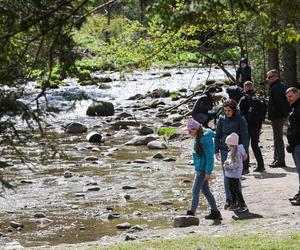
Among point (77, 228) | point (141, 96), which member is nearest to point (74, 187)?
point (77, 228)

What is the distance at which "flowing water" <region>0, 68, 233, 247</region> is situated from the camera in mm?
11680

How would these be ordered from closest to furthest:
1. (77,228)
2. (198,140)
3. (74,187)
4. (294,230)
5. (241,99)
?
(294,230)
(198,140)
(77,228)
(241,99)
(74,187)

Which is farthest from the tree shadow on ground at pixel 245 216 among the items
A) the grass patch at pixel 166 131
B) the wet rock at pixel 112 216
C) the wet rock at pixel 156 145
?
the grass patch at pixel 166 131

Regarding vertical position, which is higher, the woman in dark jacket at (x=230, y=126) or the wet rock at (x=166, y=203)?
the woman in dark jacket at (x=230, y=126)

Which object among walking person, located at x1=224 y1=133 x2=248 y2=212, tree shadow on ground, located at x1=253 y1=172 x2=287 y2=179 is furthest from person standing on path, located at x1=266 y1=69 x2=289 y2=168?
walking person, located at x1=224 y1=133 x2=248 y2=212

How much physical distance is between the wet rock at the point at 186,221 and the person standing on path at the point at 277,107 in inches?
165

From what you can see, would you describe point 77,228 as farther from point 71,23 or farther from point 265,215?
point 71,23

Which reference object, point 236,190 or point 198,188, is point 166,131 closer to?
point 236,190

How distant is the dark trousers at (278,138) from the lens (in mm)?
14586

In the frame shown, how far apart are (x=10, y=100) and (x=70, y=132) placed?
Answer: 19208 millimetres

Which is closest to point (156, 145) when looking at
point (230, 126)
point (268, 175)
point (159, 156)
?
point (159, 156)

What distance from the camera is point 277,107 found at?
47.1 feet

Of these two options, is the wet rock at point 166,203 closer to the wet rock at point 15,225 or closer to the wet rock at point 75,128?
the wet rock at point 15,225

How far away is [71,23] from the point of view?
22.6 feet
